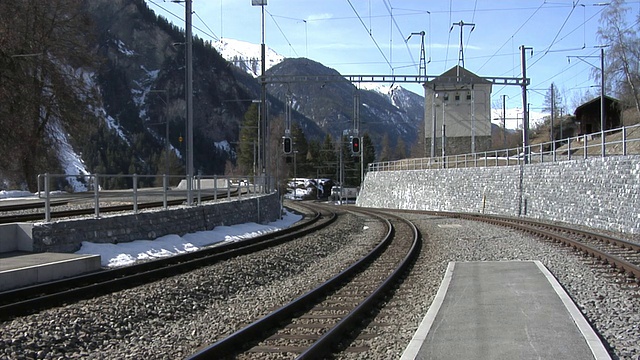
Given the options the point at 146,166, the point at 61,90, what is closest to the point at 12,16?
the point at 61,90

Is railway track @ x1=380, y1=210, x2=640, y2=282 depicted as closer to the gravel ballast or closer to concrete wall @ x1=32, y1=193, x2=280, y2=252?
the gravel ballast

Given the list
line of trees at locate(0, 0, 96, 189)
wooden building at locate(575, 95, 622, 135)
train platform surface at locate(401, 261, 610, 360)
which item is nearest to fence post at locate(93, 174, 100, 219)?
train platform surface at locate(401, 261, 610, 360)

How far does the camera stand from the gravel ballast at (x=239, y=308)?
6840 mm

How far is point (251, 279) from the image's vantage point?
12000 mm

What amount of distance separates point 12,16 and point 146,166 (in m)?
121

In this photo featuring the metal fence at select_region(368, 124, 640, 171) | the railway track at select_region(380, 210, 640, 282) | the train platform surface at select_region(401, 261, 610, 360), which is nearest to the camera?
the train platform surface at select_region(401, 261, 610, 360)

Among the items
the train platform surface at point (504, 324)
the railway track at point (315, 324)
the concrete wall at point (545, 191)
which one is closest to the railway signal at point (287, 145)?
the concrete wall at point (545, 191)

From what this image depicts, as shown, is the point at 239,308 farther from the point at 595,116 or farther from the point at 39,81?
the point at 595,116

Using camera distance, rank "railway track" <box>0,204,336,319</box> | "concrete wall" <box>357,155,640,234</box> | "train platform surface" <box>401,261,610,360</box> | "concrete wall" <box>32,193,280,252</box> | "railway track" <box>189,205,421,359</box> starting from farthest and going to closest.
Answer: "concrete wall" <box>357,155,640,234</box>
"concrete wall" <box>32,193,280,252</box>
"railway track" <box>0,204,336,319</box>
"railway track" <box>189,205,421,359</box>
"train platform surface" <box>401,261,610,360</box>

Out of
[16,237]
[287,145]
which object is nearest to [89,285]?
[16,237]

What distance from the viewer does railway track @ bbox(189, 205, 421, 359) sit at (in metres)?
6.57

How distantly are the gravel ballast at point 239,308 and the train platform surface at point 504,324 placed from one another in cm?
32

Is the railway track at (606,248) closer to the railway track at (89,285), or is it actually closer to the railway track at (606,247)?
the railway track at (606,247)

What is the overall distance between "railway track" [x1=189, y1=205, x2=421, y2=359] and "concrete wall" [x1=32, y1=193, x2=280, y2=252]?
6437 mm
